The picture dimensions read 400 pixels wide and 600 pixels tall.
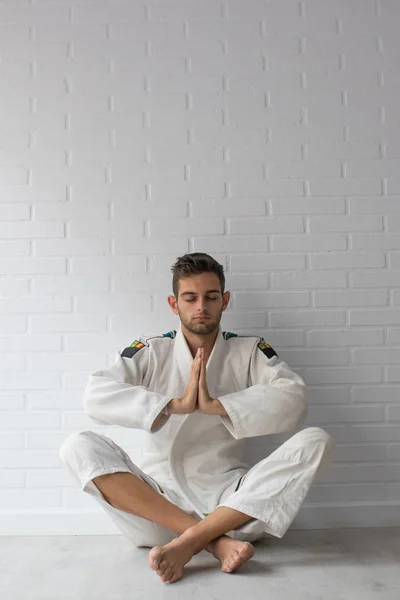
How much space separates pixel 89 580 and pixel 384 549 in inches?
41.9

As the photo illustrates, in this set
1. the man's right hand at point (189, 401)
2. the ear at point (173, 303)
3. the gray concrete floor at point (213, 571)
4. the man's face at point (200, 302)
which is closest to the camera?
the gray concrete floor at point (213, 571)

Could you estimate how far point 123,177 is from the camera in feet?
9.44

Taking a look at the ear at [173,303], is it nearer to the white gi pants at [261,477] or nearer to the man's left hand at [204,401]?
the man's left hand at [204,401]

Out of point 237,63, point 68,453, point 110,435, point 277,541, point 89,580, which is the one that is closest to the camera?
point 89,580

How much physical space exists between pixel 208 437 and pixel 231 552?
0.55 meters

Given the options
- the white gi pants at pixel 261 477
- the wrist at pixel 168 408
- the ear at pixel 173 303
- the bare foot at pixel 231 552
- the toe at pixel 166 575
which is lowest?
the toe at pixel 166 575

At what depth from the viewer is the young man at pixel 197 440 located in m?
2.14

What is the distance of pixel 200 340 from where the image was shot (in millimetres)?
2615

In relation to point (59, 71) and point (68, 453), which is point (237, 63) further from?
point (68, 453)

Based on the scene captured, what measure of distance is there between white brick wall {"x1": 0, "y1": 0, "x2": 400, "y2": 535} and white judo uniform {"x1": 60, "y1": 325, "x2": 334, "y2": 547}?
0.77 ft

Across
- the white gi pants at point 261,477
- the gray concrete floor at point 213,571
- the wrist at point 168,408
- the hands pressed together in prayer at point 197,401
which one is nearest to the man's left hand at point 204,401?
the hands pressed together in prayer at point 197,401

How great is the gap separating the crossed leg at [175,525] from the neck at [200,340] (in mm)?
621

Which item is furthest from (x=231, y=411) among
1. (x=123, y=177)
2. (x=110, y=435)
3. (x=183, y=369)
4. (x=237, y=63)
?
(x=237, y=63)

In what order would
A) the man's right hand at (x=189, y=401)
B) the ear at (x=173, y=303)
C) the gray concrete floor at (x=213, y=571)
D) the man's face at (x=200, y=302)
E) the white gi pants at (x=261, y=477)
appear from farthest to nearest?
the ear at (x=173, y=303) → the man's face at (x=200, y=302) → the man's right hand at (x=189, y=401) → the white gi pants at (x=261, y=477) → the gray concrete floor at (x=213, y=571)
